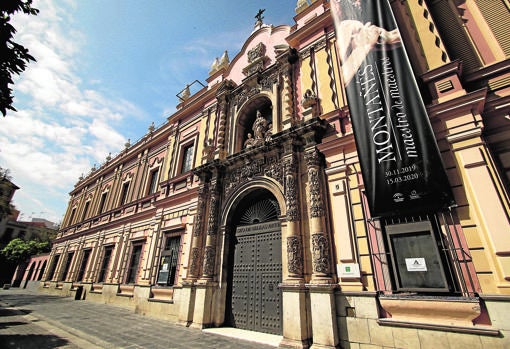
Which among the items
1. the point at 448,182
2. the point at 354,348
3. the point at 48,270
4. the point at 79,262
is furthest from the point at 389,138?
the point at 48,270

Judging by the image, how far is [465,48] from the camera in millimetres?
6012

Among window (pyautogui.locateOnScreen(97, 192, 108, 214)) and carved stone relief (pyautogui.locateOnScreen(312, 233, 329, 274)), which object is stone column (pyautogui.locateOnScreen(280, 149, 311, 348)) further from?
window (pyautogui.locateOnScreen(97, 192, 108, 214))

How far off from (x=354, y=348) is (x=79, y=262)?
791 inches

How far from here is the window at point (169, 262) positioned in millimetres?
9617

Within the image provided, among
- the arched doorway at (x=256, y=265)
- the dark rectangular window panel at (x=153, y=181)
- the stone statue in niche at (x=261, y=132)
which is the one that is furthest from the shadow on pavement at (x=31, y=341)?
the dark rectangular window panel at (x=153, y=181)

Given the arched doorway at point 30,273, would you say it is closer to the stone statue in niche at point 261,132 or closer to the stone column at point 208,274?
the stone column at point 208,274

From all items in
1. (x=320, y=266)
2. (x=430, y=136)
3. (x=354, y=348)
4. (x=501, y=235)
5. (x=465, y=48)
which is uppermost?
(x=465, y=48)

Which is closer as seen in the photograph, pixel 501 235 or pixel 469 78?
pixel 501 235

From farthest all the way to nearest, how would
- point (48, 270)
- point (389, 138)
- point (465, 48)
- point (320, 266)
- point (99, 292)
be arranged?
1. point (48, 270)
2. point (99, 292)
3. point (465, 48)
4. point (320, 266)
5. point (389, 138)

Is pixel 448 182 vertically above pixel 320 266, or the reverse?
pixel 448 182

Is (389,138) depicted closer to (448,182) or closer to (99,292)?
(448,182)

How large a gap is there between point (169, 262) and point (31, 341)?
4.68 metres

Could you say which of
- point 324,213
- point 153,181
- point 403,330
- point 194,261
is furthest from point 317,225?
point 153,181

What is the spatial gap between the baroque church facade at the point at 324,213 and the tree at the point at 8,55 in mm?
5872
